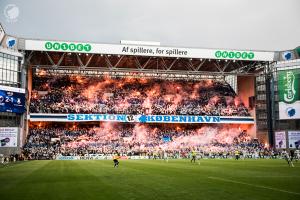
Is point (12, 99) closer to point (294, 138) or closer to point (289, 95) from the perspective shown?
point (289, 95)

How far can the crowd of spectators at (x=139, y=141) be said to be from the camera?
56438 millimetres

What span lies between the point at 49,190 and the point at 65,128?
49.0m

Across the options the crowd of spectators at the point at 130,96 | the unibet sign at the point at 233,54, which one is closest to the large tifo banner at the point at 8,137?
the crowd of spectators at the point at 130,96

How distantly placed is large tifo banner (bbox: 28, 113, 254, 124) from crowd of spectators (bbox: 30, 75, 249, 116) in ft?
4.10

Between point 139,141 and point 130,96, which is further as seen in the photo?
point 130,96

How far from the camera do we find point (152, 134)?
64062mm

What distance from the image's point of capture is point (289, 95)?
2322 inches

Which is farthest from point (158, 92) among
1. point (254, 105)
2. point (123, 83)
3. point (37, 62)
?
point (37, 62)

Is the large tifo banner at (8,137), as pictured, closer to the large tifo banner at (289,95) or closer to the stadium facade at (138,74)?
the stadium facade at (138,74)

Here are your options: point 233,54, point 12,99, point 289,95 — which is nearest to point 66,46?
point 12,99

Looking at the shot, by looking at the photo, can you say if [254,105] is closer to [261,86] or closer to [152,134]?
[261,86]

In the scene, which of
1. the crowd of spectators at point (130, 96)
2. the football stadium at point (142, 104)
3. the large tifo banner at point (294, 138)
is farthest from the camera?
the crowd of spectators at point (130, 96)

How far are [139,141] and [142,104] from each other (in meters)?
8.09

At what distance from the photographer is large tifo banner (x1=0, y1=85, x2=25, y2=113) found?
158 feet
